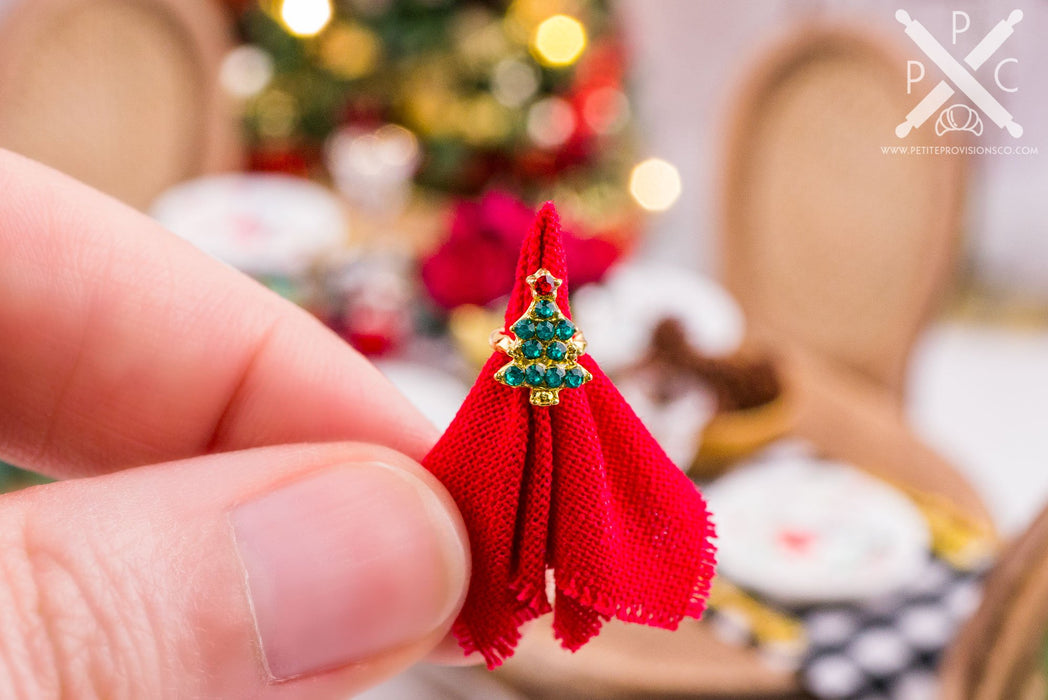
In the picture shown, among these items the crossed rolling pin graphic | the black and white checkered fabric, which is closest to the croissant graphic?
the crossed rolling pin graphic

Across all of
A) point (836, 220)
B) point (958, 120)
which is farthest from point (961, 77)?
point (836, 220)

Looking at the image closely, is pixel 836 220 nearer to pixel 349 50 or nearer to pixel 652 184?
pixel 652 184

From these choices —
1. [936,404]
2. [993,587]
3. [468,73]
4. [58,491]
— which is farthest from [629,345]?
[936,404]

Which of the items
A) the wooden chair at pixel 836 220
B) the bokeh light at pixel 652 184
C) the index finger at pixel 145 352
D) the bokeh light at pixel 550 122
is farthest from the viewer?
the bokeh light at pixel 652 184

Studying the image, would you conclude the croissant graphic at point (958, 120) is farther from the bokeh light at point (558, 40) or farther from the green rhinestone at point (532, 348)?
the green rhinestone at point (532, 348)

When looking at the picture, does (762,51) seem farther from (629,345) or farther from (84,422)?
(84,422)

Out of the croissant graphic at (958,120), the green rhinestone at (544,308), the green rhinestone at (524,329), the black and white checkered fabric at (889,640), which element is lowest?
the black and white checkered fabric at (889,640)

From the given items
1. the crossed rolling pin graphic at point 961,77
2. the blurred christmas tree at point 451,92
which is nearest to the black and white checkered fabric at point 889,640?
the crossed rolling pin graphic at point 961,77

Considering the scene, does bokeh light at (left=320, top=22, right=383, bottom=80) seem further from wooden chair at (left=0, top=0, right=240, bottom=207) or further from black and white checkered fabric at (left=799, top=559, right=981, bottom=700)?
black and white checkered fabric at (left=799, top=559, right=981, bottom=700)
